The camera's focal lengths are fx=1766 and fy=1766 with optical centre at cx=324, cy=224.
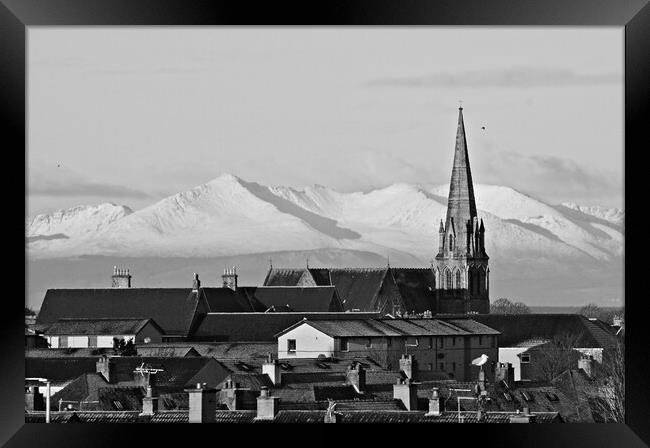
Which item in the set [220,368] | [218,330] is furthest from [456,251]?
[220,368]

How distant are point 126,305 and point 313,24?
55095 mm

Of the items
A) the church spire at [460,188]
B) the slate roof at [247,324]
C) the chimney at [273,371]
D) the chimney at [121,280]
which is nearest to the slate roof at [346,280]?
the chimney at [121,280]

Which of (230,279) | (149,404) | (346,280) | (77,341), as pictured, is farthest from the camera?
(346,280)

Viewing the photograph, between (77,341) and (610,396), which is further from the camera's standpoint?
(77,341)

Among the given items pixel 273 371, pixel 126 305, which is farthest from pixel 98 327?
pixel 273 371

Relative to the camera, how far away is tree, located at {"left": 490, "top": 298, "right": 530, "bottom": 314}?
3361 inches

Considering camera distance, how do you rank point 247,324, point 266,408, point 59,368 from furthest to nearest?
point 247,324 < point 59,368 < point 266,408

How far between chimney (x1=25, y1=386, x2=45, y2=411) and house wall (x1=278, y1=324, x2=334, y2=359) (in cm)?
1848

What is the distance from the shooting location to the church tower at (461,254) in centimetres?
7412

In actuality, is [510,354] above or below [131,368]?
below

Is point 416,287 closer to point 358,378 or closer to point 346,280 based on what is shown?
point 346,280

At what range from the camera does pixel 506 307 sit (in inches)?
3410

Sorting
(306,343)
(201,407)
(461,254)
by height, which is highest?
(461,254)

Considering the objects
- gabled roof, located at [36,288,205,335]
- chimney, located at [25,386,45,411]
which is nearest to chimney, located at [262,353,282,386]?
chimney, located at [25,386,45,411]
